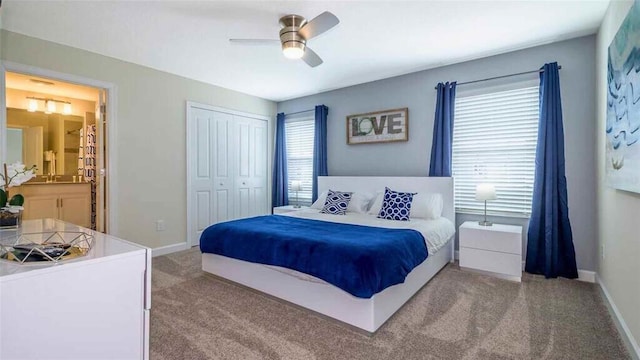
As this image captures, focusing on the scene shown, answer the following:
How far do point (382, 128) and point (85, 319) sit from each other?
405 centimetres

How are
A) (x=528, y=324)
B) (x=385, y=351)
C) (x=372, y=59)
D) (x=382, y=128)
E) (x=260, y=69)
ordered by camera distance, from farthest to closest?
(x=382, y=128) < (x=260, y=69) < (x=372, y=59) < (x=528, y=324) < (x=385, y=351)

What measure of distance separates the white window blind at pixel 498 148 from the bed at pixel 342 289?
302mm

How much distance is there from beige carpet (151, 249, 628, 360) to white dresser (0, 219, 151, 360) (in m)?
0.90

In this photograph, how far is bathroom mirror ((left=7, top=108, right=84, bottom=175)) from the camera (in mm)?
4891

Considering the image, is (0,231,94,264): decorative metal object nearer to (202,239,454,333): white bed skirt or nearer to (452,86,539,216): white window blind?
(202,239,454,333): white bed skirt

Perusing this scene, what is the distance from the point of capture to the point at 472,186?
A: 12.4 ft

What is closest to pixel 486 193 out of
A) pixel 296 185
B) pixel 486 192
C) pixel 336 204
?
pixel 486 192

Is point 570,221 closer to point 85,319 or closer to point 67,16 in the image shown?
point 85,319

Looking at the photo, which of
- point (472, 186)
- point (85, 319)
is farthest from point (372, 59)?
point (85, 319)

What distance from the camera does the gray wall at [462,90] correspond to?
10.2 feet

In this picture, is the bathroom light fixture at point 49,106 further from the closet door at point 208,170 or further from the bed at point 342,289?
the bed at point 342,289

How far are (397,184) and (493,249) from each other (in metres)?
1.41

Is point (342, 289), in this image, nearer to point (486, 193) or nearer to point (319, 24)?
point (319, 24)

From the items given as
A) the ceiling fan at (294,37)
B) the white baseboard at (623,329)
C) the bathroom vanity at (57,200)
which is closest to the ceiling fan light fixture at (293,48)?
the ceiling fan at (294,37)
